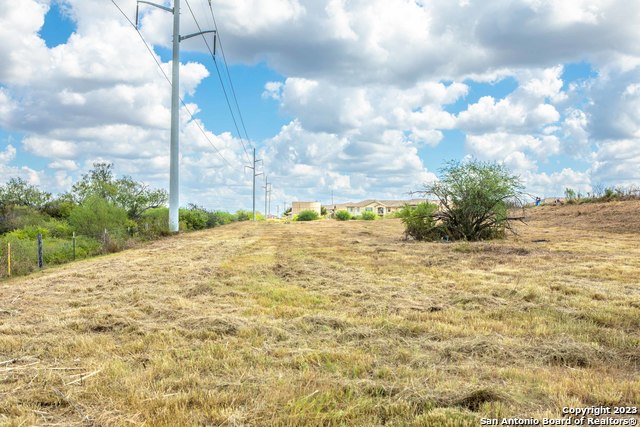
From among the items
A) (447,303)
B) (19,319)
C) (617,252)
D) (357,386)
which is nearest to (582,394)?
(357,386)

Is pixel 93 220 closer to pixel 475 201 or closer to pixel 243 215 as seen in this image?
pixel 475 201

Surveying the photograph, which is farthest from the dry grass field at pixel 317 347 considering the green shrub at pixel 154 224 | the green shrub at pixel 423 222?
the green shrub at pixel 154 224

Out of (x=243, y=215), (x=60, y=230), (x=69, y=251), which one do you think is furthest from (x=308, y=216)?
(x=69, y=251)

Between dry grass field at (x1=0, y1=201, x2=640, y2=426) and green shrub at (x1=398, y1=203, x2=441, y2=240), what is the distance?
10965mm

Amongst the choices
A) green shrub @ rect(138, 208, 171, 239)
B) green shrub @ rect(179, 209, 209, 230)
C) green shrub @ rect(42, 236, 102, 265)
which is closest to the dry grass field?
green shrub @ rect(42, 236, 102, 265)

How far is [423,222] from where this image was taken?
2306 centimetres

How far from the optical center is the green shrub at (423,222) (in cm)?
2272

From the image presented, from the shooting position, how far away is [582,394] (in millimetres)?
4156

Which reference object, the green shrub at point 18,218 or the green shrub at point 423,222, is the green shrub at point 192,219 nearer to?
the green shrub at point 18,218

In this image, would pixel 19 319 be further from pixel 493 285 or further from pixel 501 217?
pixel 501 217

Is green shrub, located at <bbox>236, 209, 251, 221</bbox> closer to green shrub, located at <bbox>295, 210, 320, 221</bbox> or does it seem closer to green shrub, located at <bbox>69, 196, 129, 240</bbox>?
green shrub, located at <bbox>295, 210, 320, 221</bbox>

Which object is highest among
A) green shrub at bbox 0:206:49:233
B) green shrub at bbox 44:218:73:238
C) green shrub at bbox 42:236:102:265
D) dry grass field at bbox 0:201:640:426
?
green shrub at bbox 0:206:49:233

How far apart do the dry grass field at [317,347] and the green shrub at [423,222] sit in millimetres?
10965

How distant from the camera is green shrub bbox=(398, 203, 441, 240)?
22.7 m
